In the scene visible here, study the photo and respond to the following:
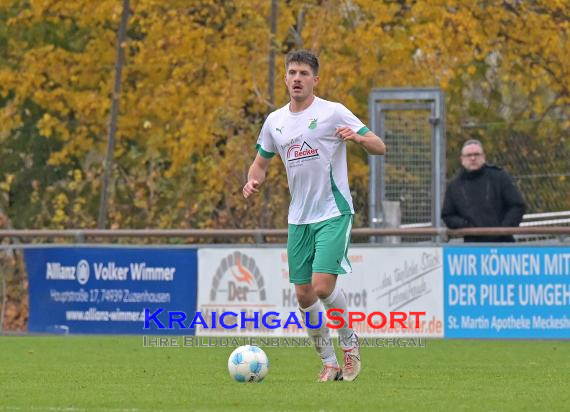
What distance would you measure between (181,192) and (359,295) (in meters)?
6.82

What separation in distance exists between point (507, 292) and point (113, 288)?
4443mm

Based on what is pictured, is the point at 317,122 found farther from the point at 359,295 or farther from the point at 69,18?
the point at 69,18

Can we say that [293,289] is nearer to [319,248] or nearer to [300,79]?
[319,248]

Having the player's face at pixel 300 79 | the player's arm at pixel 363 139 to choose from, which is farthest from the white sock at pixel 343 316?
the player's face at pixel 300 79

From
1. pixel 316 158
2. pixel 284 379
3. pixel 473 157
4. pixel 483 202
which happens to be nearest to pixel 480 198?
pixel 483 202

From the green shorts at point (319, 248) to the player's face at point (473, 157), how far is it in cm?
538

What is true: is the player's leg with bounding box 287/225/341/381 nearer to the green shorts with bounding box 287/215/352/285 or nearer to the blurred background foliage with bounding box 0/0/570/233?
the green shorts with bounding box 287/215/352/285

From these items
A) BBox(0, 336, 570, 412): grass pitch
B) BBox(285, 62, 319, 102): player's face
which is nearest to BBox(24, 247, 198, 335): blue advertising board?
BBox(0, 336, 570, 412): grass pitch

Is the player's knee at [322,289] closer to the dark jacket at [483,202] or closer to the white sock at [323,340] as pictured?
the white sock at [323,340]

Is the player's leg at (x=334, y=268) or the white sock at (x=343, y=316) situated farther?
the white sock at (x=343, y=316)

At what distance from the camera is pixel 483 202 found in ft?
53.1

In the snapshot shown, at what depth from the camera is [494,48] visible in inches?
868

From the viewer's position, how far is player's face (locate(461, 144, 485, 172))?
1569cm

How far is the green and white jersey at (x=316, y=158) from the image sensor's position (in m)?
10.4
